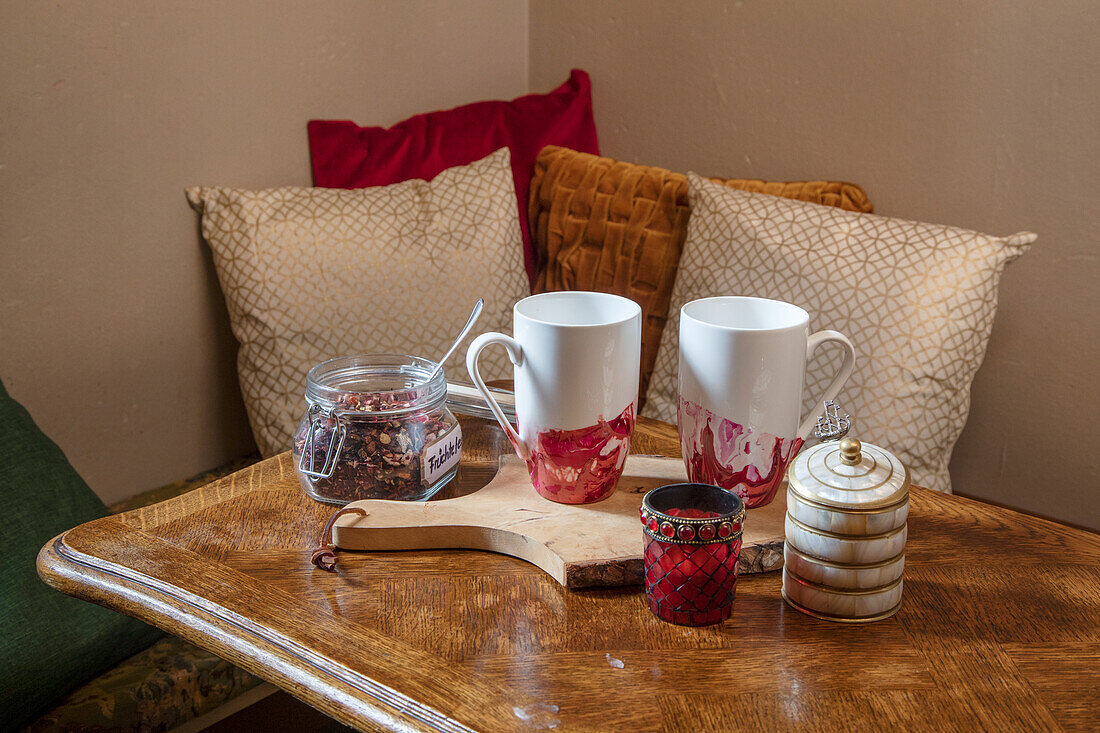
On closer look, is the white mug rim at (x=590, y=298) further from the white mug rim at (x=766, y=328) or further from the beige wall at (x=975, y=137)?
the beige wall at (x=975, y=137)

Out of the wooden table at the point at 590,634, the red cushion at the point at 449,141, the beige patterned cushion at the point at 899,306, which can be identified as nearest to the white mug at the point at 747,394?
the wooden table at the point at 590,634

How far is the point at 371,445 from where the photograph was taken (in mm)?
845

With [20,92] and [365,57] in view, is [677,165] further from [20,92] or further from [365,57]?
[20,92]

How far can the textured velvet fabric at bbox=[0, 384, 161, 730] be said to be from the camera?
97 centimetres

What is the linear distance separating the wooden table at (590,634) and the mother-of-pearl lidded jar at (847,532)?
2 centimetres

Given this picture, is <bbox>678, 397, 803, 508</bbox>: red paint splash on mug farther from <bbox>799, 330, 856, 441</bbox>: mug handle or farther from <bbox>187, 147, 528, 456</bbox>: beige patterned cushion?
<bbox>187, 147, 528, 456</bbox>: beige patterned cushion

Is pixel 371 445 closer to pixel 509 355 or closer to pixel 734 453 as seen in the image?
pixel 509 355

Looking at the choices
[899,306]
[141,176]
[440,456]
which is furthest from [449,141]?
[440,456]

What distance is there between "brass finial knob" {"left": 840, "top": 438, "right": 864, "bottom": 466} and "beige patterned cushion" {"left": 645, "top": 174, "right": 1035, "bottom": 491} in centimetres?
64

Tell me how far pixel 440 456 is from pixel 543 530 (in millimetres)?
156

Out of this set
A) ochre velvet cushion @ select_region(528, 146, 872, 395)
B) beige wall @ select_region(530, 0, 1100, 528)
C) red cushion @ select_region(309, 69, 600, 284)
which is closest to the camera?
beige wall @ select_region(530, 0, 1100, 528)

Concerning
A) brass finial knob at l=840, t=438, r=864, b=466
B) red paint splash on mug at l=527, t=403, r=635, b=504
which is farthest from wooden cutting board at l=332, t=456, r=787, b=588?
brass finial knob at l=840, t=438, r=864, b=466

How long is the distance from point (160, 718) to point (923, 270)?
1.15m

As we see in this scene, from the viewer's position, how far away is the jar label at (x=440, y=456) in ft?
2.80
